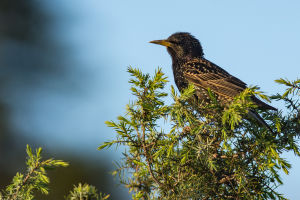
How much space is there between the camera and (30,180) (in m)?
2.25

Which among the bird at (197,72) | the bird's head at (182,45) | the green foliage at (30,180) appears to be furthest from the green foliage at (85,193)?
the bird's head at (182,45)

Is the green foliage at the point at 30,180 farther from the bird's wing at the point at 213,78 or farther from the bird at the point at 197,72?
the bird's wing at the point at 213,78

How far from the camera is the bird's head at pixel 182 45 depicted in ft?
19.3

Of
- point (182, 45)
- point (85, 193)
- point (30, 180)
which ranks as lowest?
point (85, 193)

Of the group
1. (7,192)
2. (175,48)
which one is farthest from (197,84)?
(7,192)

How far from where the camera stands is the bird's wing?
486cm

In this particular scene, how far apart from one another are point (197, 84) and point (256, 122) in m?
1.85

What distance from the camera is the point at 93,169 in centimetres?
945

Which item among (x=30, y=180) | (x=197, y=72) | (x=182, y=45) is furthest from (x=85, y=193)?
(x=182, y=45)

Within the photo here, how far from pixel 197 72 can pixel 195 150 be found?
256 cm

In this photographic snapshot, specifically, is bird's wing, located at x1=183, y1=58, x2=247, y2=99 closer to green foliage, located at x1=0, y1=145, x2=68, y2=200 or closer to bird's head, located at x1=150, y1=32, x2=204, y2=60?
bird's head, located at x1=150, y1=32, x2=204, y2=60

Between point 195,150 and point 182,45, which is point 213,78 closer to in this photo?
point 182,45

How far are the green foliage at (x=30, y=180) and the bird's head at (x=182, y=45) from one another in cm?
381

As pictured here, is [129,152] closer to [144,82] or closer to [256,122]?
[144,82]
